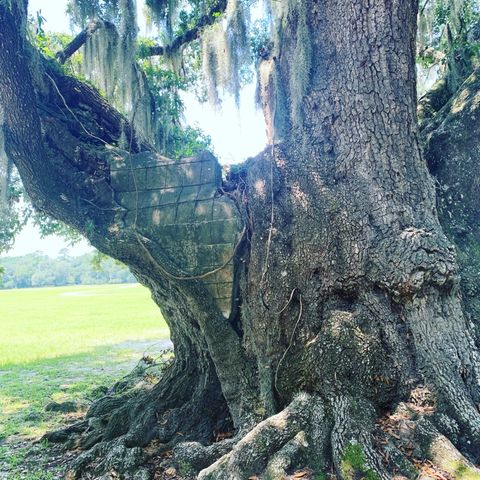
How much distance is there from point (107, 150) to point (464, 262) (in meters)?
3.70

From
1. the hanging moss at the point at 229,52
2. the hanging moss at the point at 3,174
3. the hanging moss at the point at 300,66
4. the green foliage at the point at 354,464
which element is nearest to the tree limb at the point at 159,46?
the hanging moss at the point at 229,52

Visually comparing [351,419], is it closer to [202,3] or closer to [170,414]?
[170,414]

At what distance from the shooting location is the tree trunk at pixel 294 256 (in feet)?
10.7

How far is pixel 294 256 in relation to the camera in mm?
3848

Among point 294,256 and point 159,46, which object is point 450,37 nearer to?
point 159,46

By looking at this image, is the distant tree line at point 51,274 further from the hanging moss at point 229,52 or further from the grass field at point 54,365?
the hanging moss at point 229,52

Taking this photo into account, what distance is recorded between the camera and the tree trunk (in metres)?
3.27

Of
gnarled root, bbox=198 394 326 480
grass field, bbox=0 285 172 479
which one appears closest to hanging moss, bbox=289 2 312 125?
gnarled root, bbox=198 394 326 480

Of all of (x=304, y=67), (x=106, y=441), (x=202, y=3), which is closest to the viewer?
(x=304, y=67)

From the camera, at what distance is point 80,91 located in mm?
5199

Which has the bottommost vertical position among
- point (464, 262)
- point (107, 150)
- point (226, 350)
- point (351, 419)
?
point (351, 419)

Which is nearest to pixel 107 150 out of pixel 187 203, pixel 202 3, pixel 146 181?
pixel 146 181

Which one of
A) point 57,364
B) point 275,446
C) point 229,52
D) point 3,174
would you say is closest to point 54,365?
point 57,364

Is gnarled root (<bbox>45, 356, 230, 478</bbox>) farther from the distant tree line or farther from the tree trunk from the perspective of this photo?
the distant tree line
